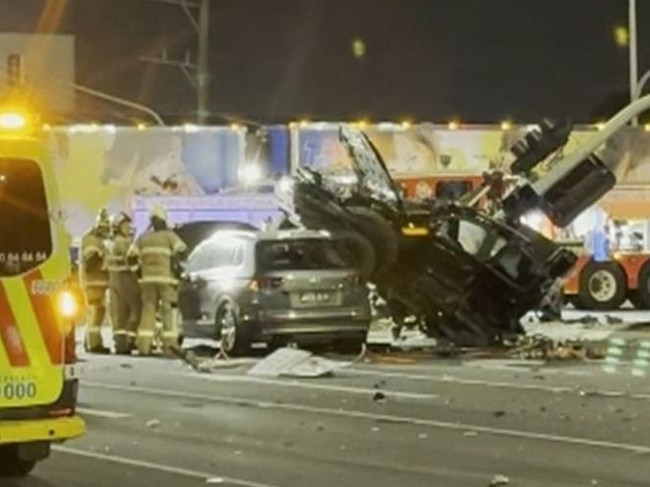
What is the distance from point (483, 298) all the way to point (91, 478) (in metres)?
11.1

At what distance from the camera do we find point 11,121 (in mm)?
10227

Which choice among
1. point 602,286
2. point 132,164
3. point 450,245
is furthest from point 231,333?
point 132,164

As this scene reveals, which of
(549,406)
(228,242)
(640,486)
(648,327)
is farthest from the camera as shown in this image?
(648,327)

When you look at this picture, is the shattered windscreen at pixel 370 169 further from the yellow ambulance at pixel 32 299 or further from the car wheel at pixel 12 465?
the yellow ambulance at pixel 32 299

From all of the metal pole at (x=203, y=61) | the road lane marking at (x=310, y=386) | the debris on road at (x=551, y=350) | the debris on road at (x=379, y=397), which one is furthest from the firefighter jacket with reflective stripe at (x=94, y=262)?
the metal pole at (x=203, y=61)

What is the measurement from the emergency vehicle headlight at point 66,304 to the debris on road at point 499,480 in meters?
2.81

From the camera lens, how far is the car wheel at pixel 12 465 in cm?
1098

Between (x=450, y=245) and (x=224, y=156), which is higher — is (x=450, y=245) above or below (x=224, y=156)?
below

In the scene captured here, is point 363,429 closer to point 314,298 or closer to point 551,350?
point 314,298

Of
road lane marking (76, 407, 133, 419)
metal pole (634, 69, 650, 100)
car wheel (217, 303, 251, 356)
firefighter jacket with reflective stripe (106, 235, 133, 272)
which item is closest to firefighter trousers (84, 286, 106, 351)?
firefighter jacket with reflective stripe (106, 235, 133, 272)

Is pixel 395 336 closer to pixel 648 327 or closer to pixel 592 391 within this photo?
pixel 648 327

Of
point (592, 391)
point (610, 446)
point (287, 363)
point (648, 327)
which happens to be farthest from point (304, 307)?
point (610, 446)

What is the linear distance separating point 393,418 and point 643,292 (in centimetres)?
1698

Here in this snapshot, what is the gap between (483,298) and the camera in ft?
70.0
